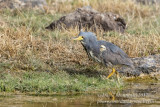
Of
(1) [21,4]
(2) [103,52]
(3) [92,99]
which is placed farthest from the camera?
(1) [21,4]

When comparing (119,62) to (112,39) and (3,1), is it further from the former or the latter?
(3,1)

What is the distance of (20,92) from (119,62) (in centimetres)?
196

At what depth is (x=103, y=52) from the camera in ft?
24.1

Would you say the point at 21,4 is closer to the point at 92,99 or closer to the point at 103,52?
the point at 103,52

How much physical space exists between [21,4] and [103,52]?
26.3 ft

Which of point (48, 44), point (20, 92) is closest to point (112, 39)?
point (48, 44)

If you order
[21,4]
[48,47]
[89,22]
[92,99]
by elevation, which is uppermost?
[21,4]

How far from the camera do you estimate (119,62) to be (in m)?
7.41

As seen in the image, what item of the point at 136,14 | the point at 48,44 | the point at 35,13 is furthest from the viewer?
the point at 136,14

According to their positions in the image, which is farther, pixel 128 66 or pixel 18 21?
pixel 18 21

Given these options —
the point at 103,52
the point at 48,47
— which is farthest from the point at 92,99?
the point at 48,47

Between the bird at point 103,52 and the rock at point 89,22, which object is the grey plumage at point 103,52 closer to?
the bird at point 103,52

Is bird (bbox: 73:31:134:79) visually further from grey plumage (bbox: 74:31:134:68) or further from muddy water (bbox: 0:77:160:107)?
muddy water (bbox: 0:77:160:107)

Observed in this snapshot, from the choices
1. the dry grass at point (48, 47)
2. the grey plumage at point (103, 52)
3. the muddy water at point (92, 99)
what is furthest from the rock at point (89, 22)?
the muddy water at point (92, 99)
